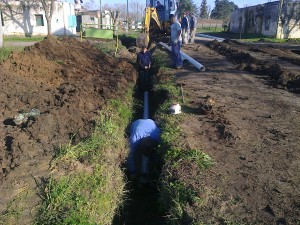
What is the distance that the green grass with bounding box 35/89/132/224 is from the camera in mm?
3590

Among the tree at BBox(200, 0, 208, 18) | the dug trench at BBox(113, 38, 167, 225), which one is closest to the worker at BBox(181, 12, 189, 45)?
the dug trench at BBox(113, 38, 167, 225)

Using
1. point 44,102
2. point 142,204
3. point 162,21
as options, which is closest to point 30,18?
point 162,21

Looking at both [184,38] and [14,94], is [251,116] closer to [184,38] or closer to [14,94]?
[14,94]

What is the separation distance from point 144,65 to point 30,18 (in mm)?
28208

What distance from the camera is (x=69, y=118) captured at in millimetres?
5902

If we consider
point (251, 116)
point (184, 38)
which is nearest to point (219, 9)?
point (184, 38)

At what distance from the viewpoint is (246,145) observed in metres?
5.16

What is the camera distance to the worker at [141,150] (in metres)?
5.77

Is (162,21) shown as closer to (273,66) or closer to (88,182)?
(273,66)

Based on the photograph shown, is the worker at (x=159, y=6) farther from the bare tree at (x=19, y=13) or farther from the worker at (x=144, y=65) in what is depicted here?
the bare tree at (x=19, y=13)

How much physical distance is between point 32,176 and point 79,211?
913 millimetres

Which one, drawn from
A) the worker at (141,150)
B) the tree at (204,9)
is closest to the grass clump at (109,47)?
the worker at (141,150)

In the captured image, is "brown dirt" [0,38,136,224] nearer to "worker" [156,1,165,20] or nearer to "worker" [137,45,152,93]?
"worker" [137,45,152,93]

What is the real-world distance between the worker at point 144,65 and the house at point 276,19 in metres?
22.5
